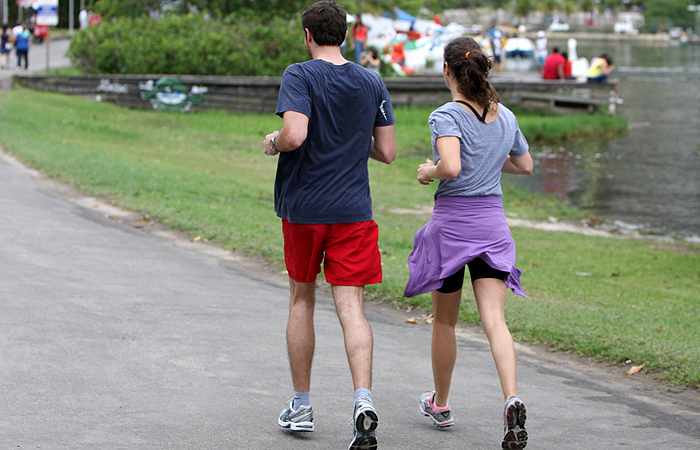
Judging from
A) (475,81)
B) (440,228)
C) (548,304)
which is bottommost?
(548,304)

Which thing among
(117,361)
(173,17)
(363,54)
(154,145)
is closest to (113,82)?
(173,17)

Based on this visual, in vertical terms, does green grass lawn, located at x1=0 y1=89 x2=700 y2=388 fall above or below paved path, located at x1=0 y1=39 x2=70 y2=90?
below

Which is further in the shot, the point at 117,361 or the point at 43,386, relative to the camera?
the point at 117,361

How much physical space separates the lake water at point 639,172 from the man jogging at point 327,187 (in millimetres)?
10542

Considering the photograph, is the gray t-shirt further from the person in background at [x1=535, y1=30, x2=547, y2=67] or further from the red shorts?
the person in background at [x1=535, y1=30, x2=547, y2=67]

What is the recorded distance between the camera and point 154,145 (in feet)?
58.1

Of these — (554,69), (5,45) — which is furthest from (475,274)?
(5,45)

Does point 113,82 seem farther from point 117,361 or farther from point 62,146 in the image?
point 117,361

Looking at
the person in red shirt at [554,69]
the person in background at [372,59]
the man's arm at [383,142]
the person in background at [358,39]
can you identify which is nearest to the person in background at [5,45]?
the person in background at [358,39]

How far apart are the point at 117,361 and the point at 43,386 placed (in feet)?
1.93

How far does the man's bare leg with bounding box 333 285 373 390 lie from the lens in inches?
157

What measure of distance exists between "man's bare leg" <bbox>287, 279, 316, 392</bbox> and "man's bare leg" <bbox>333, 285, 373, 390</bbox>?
6.0 inches

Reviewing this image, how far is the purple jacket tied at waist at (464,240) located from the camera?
4.14 metres

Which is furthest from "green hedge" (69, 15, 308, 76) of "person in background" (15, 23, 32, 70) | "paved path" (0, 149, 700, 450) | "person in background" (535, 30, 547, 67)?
"person in background" (535, 30, 547, 67)
